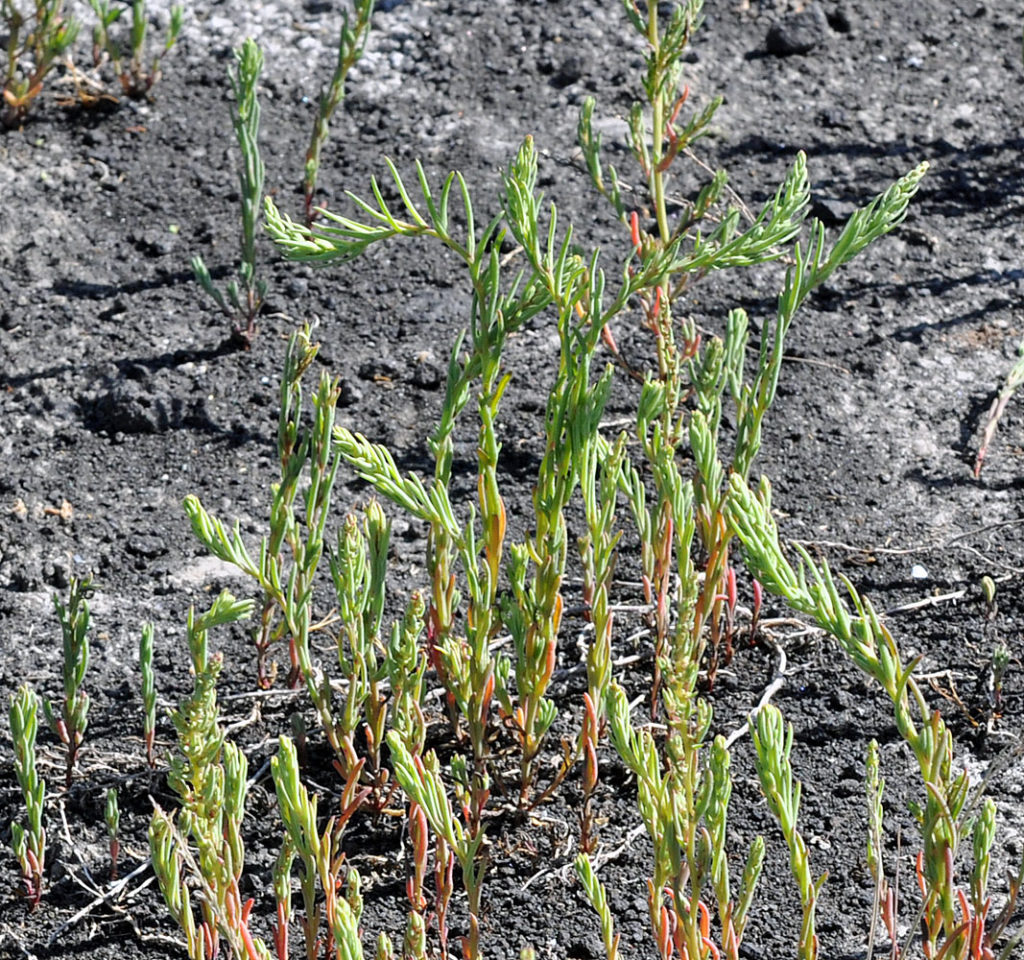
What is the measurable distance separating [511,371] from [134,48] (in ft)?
5.70

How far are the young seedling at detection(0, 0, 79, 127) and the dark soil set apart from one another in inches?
4.7

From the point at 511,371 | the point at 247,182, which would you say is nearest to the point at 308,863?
the point at 511,371

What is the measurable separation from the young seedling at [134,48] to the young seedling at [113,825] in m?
2.62

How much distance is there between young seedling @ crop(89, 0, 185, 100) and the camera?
4202mm

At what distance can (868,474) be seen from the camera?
10.2 feet

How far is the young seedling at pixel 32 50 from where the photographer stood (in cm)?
409

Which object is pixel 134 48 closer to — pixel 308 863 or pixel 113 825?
pixel 113 825

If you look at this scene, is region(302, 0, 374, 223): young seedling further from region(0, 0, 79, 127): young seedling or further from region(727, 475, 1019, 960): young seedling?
region(727, 475, 1019, 960): young seedling

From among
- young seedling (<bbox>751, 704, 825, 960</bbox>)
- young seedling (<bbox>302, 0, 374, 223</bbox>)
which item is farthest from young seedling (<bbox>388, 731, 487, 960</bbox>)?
young seedling (<bbox>302, 0, 374, 223</bbox>)

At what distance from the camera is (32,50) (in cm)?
421

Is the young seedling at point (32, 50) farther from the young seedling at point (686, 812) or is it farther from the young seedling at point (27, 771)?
the young seedling at point (686, 812)

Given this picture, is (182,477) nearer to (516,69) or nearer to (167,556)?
(167,556)

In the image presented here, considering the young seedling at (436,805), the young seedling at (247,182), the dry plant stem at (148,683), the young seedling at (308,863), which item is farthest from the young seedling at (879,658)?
the young seedling at (247,182)

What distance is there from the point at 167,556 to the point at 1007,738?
66.2 inches
